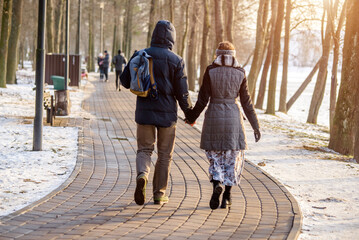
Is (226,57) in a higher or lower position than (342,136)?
higher

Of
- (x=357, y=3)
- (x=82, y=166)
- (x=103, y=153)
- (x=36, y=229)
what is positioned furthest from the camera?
(x=357, y=3)

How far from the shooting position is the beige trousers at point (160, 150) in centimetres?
618

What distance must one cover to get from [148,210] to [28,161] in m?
3.19

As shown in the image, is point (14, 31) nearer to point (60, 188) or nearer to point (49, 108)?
point (49, 108)

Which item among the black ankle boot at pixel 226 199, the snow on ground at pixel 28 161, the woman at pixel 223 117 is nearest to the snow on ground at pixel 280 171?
the snow on ground at pixel 28 161

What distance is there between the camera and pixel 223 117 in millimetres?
6184

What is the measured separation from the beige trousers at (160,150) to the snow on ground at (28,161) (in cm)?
125

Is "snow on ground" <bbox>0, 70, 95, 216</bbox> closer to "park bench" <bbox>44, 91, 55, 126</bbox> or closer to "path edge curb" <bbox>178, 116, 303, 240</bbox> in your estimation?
"park bench" <bbox>44, 91, 55, 126</bbox>

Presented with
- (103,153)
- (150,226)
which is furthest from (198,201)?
(103,153)

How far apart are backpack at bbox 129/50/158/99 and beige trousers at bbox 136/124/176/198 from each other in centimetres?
38

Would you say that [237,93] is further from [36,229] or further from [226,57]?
[36,229]

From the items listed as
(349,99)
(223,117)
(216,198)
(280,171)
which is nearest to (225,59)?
(223,117)

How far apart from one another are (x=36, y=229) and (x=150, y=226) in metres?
1.02

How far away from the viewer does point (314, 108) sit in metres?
26.0
